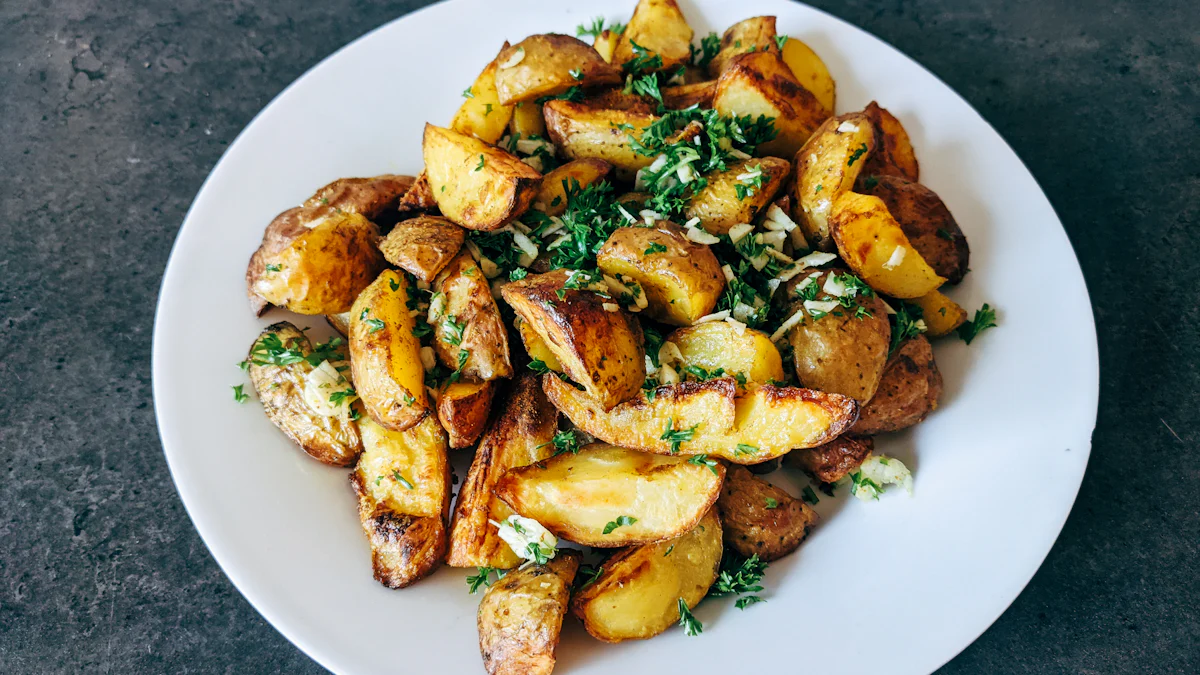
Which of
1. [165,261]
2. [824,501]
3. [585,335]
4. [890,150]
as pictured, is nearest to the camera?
[585,335]

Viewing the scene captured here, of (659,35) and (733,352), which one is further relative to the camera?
(659,35)

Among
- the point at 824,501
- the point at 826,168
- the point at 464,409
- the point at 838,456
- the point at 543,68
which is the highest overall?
the point at 543,68

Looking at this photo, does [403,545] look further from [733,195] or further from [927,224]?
[927,224]

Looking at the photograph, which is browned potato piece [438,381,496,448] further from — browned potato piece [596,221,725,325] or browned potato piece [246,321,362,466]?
browned potato piece [596,221,725,325]

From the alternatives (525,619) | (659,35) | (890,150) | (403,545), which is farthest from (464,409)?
(890,150)

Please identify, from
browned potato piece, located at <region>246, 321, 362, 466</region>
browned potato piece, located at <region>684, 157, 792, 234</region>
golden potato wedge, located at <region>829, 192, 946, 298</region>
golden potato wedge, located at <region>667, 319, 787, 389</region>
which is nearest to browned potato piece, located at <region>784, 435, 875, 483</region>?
golden potato wedge, located at <region>667, 319, 787, 389</region>

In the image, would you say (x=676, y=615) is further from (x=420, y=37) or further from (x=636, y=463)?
(x=420, y=37)

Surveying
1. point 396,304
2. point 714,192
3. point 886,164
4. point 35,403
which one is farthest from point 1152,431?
point 35,403
